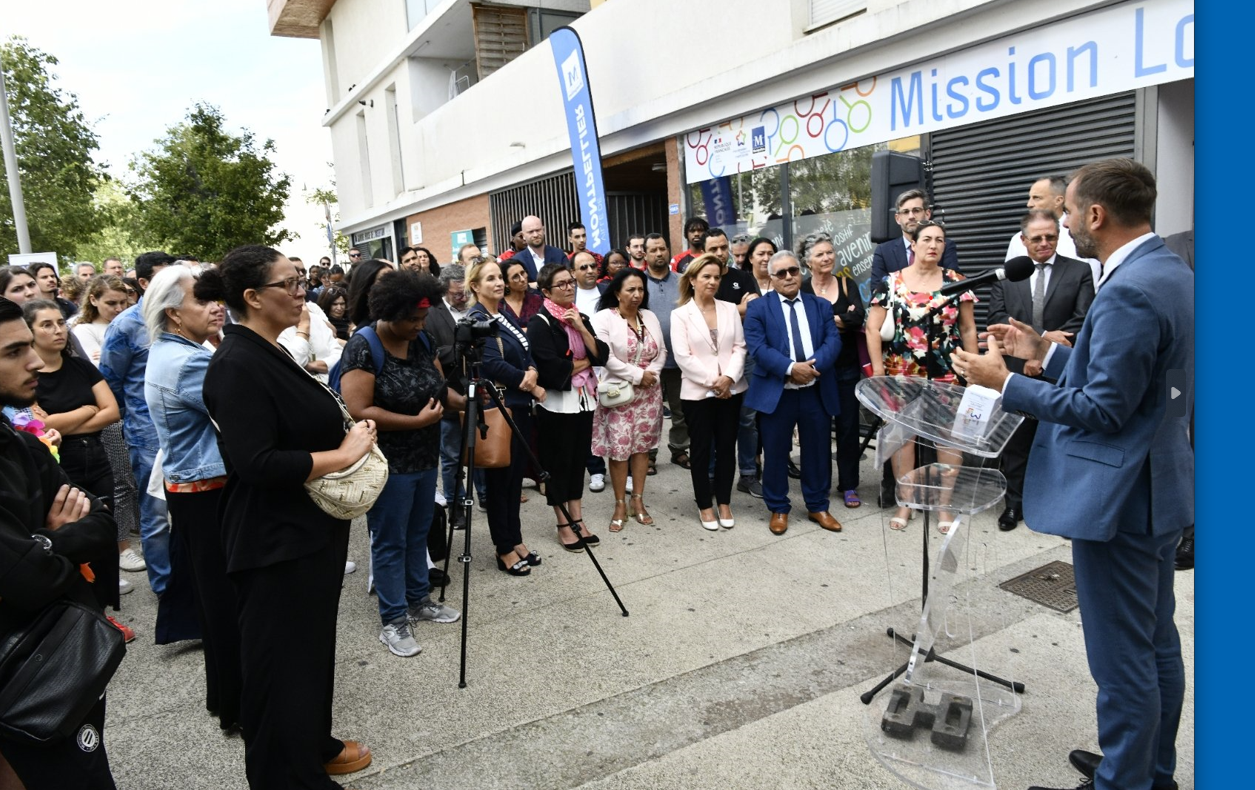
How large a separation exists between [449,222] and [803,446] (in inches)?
645

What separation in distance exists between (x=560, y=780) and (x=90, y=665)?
1.68 meters

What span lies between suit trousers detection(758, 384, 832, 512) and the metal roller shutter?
8.69 feet

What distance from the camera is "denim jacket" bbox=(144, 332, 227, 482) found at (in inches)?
134

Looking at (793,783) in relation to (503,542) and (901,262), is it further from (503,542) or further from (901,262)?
(901,262)

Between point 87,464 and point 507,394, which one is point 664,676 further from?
point 87,464

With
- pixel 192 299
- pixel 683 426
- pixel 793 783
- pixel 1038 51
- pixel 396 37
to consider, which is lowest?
pixel 793 783

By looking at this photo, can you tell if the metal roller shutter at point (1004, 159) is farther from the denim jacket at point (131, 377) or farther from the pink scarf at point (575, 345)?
the denim jacket at point (131, 377)

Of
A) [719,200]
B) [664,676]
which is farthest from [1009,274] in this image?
[719,200]

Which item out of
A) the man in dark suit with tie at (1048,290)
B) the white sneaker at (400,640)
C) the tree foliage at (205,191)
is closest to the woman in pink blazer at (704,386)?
the man in dark suit with tie at (1048,290)

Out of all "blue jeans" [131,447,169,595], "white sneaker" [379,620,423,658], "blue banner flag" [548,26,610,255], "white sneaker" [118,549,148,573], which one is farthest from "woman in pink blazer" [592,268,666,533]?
"blue banner flag" [548,26,610,255]

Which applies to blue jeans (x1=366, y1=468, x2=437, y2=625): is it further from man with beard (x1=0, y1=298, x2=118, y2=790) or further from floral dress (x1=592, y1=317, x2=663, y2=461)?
floral dress (x1=592, y1=317, x2=663, y2=461)

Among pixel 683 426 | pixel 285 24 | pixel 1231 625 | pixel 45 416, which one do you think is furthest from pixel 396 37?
pixel 1231 625

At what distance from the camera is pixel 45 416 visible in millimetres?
4430

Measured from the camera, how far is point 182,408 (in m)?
3.45
